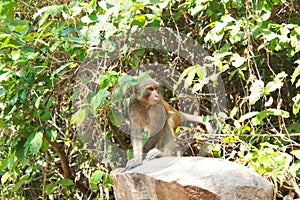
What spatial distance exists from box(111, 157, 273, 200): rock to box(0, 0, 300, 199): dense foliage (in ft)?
1.86

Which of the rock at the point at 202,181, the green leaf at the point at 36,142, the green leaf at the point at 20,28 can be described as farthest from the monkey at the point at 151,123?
the green leaf at the point at 20,28

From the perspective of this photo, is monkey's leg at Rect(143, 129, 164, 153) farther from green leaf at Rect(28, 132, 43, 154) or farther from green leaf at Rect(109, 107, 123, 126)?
green leaf at Rect(28, 132, 43, 154)

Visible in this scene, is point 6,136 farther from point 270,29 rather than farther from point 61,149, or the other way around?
point 270,29

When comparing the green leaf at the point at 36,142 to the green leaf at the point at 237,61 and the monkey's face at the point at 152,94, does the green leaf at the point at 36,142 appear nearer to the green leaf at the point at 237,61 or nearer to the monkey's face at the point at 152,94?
the monkey's face at the point at 152,94

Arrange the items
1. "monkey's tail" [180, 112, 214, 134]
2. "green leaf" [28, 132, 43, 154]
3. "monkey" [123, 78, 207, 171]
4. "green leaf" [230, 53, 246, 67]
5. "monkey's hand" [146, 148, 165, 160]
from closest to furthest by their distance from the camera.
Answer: "monkey's hand" [146, 148, 165, 160] → "monkey" [123, 78, 207, 171] → "green leaf" [230, 53, 246, 67] → "monkey's tail" [180, 112, 214, 134] → "green leaf" [28, 132, 43, 154]

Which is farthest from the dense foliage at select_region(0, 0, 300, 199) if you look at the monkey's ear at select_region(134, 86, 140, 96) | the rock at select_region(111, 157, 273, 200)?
the rock at select_region(111, 157, 273, 200)

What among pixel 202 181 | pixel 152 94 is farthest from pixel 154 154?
pixel 202 181

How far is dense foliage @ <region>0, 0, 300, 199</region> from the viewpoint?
3654 mm

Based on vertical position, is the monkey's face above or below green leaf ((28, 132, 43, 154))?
above

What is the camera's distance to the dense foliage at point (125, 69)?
3.65 m

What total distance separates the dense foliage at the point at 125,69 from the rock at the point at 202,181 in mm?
567

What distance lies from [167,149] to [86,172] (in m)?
1.52

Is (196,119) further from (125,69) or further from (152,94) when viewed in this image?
(125,69)

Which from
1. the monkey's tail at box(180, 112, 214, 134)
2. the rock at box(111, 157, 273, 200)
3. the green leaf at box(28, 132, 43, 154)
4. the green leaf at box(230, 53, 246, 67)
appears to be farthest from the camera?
the green leaf at box(28, 132, 43, 154)
